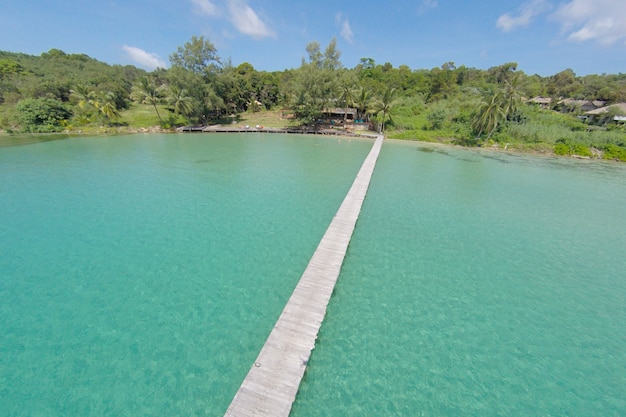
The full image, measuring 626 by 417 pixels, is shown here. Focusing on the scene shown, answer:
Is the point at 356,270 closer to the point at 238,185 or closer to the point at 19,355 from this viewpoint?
the point at 19,355

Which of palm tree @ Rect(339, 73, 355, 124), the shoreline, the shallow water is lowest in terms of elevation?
the shallow water

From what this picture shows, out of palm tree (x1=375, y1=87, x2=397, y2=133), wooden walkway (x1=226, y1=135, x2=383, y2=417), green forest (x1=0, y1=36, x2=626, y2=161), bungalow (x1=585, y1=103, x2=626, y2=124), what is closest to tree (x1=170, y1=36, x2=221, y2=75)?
green forest (x1=0, y1=36, x2=626, y2=161)

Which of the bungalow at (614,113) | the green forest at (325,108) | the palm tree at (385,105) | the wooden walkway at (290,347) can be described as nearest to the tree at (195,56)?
the green forest at (325,108)

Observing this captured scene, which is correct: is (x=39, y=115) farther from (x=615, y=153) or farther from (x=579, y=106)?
(x=579, y=106)

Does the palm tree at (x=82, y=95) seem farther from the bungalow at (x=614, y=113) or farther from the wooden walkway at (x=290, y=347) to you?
the bungalow at (x=614, y=113)

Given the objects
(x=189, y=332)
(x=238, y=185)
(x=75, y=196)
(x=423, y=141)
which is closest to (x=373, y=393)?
(x=189, y=332)

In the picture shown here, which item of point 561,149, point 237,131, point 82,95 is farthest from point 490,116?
point 82,95

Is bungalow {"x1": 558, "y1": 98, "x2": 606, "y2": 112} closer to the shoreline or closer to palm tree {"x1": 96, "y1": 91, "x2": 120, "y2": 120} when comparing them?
the shoreline
